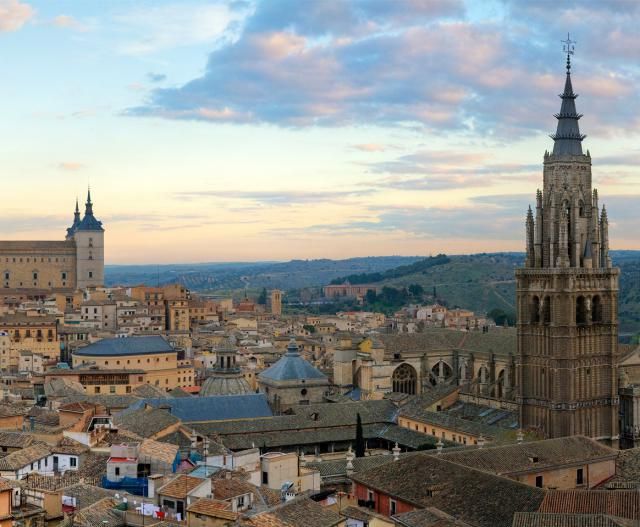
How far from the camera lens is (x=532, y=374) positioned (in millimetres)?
60531

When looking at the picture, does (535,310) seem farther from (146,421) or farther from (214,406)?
(146,421)

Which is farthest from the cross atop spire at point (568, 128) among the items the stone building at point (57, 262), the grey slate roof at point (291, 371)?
the stone building at point (57, 262)

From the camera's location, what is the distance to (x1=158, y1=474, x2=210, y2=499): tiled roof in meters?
31.3

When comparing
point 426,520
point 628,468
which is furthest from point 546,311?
point 426,520

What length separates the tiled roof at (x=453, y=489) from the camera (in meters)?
32.9

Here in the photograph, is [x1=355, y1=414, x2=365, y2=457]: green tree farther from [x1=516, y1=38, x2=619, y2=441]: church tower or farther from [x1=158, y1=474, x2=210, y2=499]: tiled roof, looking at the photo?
[x1=158, y1=474, x2=210, y2=499]: tiled roof

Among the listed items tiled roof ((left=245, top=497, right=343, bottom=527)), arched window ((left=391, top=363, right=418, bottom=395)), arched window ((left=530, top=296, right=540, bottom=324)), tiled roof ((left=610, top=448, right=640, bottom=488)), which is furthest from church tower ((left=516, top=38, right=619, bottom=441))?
tiled roof ((left=245, top=497, right=343, bottom=527))

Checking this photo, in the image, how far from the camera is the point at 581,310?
196 ft

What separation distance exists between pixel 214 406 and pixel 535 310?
61.3ft

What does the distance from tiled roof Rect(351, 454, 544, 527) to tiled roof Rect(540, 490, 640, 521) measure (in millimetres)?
510

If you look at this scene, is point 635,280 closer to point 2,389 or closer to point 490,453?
point 2,389

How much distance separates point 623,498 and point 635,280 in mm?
173752

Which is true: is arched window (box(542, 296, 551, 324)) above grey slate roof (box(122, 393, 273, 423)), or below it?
above

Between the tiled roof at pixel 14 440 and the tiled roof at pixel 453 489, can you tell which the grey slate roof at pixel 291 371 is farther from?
the tiled roof at pixel 453 489
